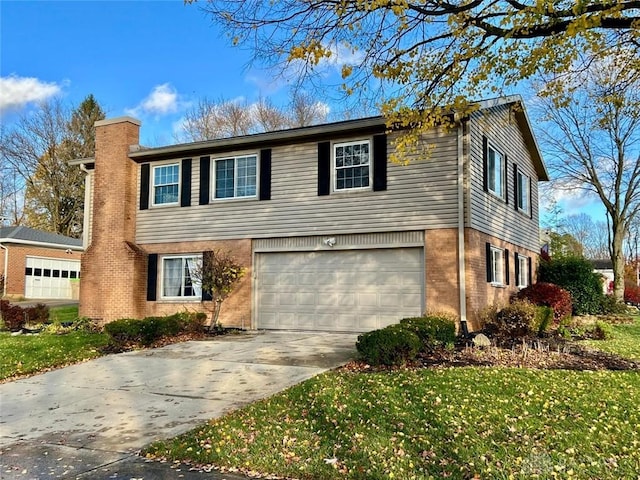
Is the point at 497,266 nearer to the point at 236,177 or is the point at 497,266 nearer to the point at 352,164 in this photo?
the point at 352,164

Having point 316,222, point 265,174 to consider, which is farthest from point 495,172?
point 265,174

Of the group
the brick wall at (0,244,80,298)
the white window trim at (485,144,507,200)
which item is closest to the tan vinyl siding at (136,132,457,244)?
the white window trim at (485,144,507,200)

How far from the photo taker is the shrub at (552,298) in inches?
621

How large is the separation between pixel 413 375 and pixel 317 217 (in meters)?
7.44

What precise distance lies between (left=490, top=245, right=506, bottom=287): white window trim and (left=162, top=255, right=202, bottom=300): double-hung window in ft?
27.3

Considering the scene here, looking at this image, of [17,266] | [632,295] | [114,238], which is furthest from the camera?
[632,295]

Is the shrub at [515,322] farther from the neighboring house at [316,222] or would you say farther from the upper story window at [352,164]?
the upper story window at [352,164]

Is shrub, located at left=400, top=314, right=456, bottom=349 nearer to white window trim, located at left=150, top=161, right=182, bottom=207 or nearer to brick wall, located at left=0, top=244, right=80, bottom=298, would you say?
white window trim, located at left=150, top=161, right=182, bottom=207

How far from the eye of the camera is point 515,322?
12516mm

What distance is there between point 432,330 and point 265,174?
7468 millimetres

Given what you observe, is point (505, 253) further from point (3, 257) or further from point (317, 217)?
point (3, 257)

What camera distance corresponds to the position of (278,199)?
607 inches

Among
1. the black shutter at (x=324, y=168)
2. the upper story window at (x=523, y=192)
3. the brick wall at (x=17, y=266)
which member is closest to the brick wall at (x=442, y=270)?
the black shutter at (x=324, y=168)

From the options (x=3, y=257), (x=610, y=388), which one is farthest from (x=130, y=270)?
(x=3, y=257)
